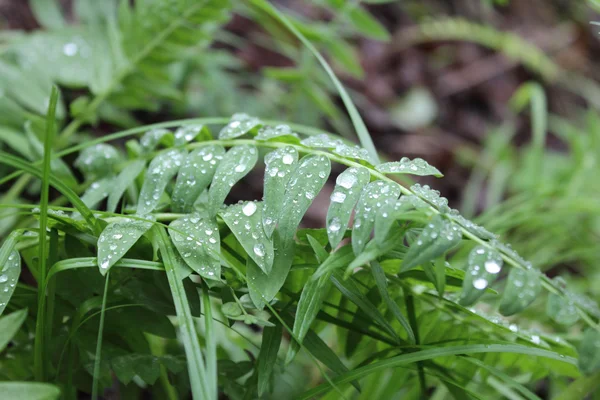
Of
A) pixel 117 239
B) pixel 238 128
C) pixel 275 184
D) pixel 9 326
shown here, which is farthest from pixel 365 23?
pixel 9 326

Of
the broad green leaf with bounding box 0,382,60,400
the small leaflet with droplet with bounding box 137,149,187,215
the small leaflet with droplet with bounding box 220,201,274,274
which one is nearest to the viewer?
the broad green leaf with bounding box 0,382,60,400

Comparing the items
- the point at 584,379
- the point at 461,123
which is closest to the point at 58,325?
the point at 584,379

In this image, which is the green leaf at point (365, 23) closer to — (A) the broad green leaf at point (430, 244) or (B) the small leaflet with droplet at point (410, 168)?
(B) the small leaflet with droplet at point (410, 168)

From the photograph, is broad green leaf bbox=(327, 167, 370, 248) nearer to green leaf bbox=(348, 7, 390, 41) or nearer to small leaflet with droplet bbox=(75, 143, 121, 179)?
small leaflet with droplet bbox=(75, 143, 121, 179)

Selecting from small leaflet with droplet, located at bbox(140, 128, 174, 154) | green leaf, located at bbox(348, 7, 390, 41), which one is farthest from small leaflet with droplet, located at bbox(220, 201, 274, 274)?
green leaf, located at bbox(348, 7, 390, 41)

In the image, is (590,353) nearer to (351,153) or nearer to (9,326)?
(351,153)

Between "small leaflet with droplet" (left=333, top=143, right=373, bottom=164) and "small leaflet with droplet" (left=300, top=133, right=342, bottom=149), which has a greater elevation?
"small leaflet with droplet" (left=300, top=133, right=342, bottom=149)

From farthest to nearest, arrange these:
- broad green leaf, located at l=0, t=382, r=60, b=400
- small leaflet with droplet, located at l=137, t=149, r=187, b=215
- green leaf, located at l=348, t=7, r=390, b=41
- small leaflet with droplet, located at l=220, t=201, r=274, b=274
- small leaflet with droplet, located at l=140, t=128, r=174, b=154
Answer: green leaf, located at l=348, t=7, r=390, b=41
small leaflet with droplet, located at l=140, t=128, r=174, b=154
small leaflet with droplet, located at l=137, t=149, r=187, b=215
small leaflet with droplet, located at l=220, t=201, r=274, b=274
broad green leaf, located at l=0, t=382, r=60, b=400
